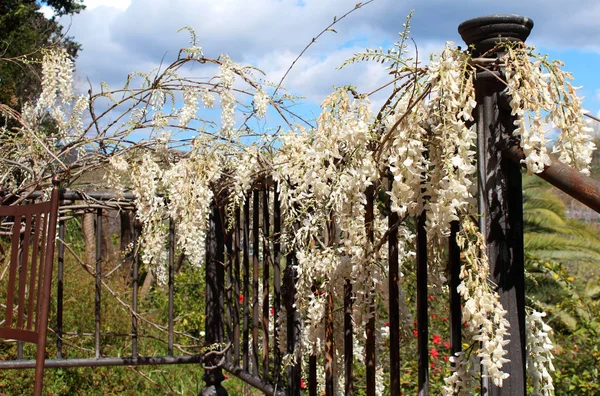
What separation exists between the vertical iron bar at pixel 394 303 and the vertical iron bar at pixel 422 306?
7cm

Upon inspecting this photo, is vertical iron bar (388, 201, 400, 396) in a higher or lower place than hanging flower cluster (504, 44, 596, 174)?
lower

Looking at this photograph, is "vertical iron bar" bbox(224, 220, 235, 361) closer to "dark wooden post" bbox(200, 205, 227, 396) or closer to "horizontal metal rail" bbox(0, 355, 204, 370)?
"dark wooden post" bbox(200, 205, 227, 396)

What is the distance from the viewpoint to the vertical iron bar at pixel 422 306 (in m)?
1.31

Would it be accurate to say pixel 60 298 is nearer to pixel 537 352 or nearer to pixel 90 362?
pixel 90 362

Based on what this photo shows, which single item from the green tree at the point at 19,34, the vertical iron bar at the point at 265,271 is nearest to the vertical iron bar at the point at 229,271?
the vertical iron bar at the point at 265,271

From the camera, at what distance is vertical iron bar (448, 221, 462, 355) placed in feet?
4.04

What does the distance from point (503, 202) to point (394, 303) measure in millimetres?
362

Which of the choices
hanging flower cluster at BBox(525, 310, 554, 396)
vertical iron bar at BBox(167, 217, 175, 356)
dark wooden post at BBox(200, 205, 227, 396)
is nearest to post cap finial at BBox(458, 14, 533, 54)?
hanging flower cluster at BBox(525, 310, 554, 396)

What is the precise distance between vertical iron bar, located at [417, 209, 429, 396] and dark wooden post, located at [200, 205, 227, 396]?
1.54 metres

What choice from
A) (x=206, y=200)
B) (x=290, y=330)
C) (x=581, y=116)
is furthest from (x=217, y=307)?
(x=581, y=116)

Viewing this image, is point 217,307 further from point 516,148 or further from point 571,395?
point 516,148

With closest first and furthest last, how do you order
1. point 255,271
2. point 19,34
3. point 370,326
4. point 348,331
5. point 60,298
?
point 370,326 → point 348,331 → point 255,271 → point 60,298 → point 19,34

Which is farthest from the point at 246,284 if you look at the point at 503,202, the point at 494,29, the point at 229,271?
the point at 494,29

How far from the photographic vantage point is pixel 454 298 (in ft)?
4.09
